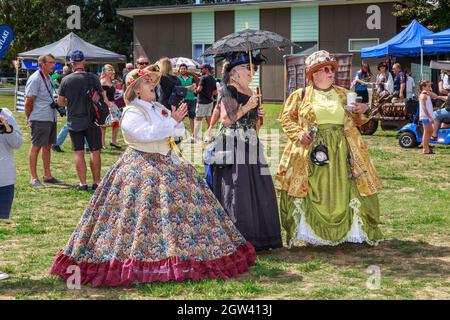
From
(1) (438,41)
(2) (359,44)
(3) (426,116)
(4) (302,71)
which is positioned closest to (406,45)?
(1) (438,41)

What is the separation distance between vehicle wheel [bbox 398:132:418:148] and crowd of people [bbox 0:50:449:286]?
852cm

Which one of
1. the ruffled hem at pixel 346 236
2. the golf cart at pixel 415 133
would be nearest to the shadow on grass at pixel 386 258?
the ruffled hem at pixel 346 236

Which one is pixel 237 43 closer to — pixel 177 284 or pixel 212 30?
pixel 177 284

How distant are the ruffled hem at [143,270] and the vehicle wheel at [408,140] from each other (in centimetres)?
999

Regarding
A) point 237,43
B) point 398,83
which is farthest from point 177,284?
point 398,83

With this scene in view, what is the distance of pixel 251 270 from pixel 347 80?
50.1 feet

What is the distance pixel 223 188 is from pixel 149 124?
3.77 feet

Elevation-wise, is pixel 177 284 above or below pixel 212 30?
below

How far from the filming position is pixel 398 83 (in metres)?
18.8

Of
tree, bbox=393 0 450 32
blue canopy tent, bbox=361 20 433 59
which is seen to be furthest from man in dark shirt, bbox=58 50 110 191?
tree, bbox=393 0 450 32

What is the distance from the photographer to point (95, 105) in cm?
928

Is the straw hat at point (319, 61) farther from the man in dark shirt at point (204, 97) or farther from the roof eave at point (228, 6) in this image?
the roof eave at point (228, 6)

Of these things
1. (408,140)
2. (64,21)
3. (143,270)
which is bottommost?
(143,270)

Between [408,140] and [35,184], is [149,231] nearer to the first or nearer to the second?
[35,184]
